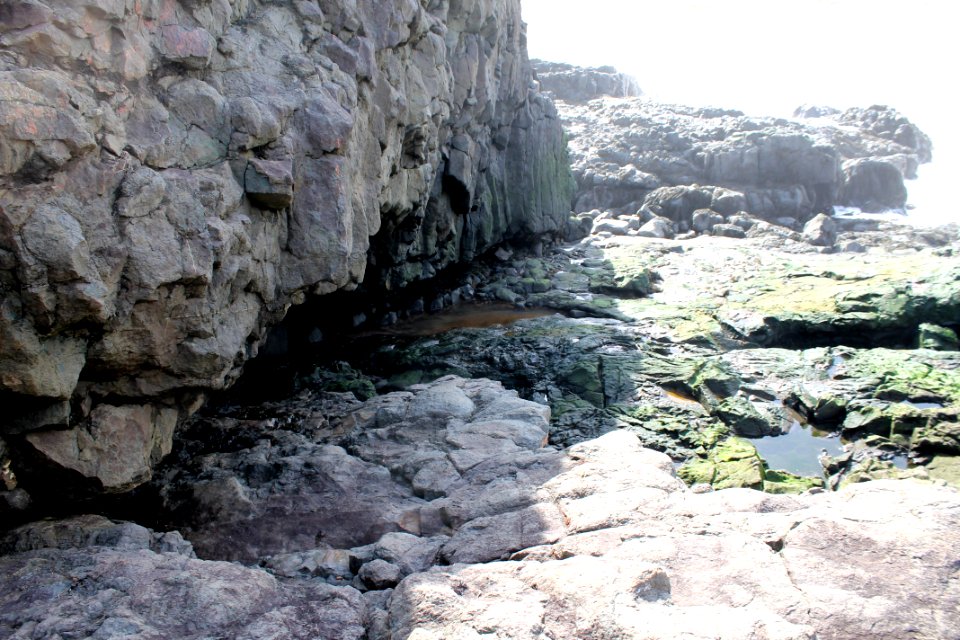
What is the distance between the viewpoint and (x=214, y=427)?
456 inches

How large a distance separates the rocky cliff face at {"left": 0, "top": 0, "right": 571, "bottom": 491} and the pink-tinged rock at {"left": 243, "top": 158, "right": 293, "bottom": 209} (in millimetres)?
26

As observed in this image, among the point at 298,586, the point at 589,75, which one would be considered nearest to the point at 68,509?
the point at 298,586

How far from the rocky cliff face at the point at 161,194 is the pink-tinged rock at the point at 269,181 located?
1.0 inches

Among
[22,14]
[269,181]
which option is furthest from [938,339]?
[22,14]

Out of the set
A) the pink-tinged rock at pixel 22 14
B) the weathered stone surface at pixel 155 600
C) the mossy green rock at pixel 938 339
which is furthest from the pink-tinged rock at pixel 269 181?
the mossy green rock at pixel 938 339

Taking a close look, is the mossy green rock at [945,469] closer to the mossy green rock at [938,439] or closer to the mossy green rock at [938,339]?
the mossy green rock at [938,439]

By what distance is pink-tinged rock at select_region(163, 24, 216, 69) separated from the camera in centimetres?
778

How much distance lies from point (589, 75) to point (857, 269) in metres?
41.4

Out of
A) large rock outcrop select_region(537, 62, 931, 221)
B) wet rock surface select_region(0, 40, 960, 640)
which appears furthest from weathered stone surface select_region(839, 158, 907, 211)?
wet rock surface select_region(0, 40, 960, 640)

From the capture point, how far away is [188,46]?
793cm

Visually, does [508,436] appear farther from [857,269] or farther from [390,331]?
[857,269]

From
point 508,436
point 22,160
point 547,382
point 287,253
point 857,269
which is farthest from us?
point 857,269

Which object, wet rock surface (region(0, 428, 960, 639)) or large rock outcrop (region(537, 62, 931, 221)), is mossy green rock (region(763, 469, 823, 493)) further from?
large rock outcrop (region(537, 62, 931, 221))

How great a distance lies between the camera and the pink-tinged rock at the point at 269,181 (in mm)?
8477
